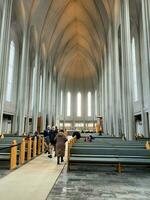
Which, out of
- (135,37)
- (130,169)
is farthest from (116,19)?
(130,169)

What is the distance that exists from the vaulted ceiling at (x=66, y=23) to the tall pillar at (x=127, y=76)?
242 inches

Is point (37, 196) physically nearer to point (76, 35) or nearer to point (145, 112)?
point (145, 112)

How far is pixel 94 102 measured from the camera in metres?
43.7

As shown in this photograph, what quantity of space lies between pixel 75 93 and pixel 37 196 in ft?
134

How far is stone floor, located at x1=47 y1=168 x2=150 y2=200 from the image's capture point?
152 inches

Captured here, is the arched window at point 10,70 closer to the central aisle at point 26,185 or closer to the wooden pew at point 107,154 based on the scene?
the wooden pew at point 107,154

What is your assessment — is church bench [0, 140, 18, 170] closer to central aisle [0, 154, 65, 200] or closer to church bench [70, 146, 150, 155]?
central aisle [0, 154, 65, 200]

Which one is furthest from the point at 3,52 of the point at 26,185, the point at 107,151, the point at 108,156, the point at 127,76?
the point at 26,185

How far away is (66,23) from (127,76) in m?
18.6

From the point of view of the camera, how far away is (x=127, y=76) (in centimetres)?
1295

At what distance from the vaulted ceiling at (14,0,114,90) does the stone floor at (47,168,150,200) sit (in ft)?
53.6

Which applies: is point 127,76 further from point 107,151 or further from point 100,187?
point 100,187

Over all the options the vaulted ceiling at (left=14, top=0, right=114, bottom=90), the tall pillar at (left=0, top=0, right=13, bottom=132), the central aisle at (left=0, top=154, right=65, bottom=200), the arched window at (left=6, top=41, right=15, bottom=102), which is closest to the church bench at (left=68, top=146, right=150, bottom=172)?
the central aisle at (left=0, top=154, right=65, bottom=200)

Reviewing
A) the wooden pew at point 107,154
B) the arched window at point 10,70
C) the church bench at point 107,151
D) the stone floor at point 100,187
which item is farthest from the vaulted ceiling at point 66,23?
the stone floor at point 100,187
